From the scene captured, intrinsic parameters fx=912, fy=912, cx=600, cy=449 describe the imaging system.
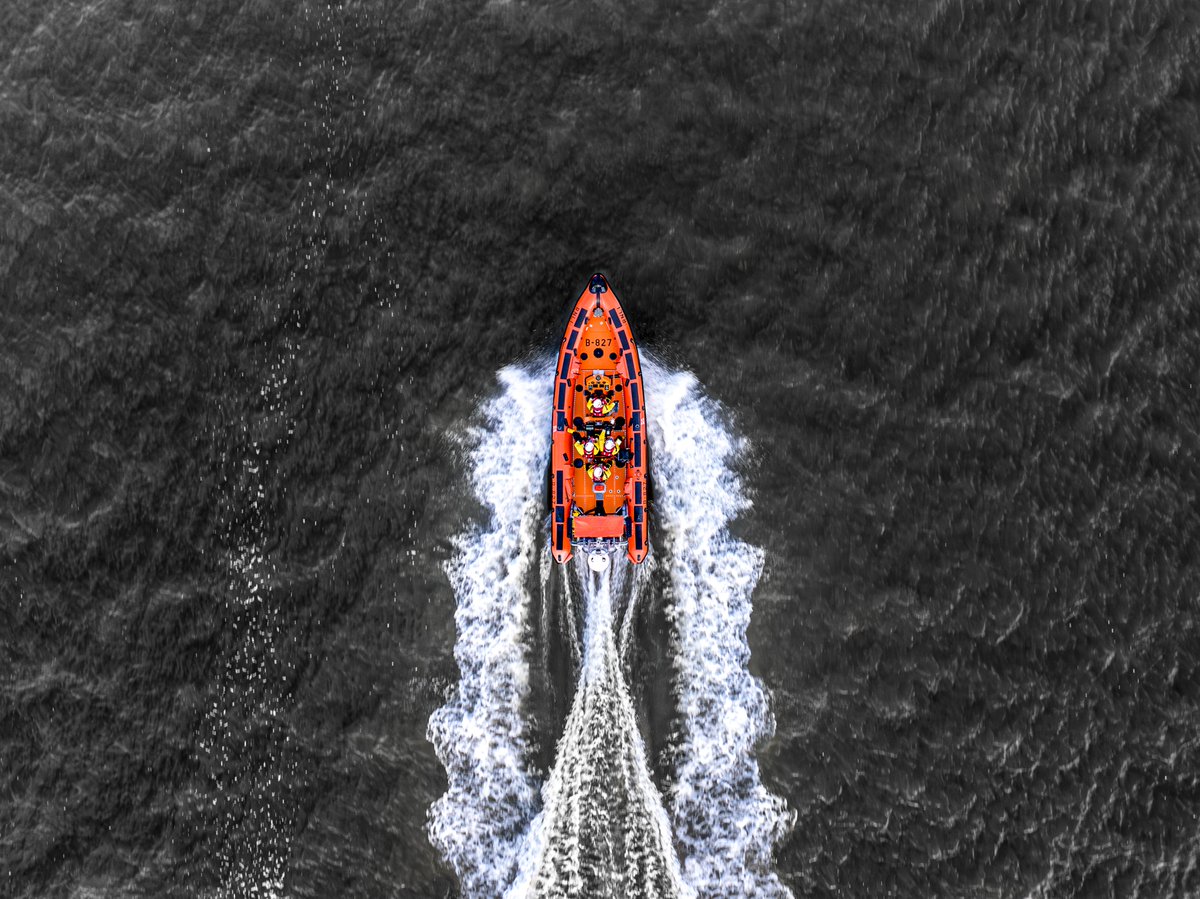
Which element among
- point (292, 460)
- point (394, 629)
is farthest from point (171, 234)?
point (394, 629)

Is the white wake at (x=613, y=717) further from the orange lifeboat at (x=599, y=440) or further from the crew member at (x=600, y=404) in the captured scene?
the crew member at (x=600, y=404)

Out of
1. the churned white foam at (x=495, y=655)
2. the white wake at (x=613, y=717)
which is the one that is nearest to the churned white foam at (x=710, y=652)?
the white wake at (x=613, y=717)

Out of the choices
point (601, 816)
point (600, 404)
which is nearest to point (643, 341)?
point (600, 404)

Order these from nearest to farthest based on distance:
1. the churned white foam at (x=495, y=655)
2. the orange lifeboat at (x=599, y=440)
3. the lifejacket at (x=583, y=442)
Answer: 1. the churned white foam at (x=495, y=655)
2. the orange lifeboat at (x=599, y=440)
3. the lifejacket at (x=583, y=442)

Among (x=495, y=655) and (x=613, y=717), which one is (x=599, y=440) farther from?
(x=613, y=717)

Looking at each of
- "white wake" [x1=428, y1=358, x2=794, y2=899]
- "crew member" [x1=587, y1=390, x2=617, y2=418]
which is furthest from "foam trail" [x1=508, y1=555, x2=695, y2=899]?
"crew member" [x1=587, y1=390, x2=617, y2=418]

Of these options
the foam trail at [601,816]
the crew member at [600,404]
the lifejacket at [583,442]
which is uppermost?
the crew member at [600,404]
